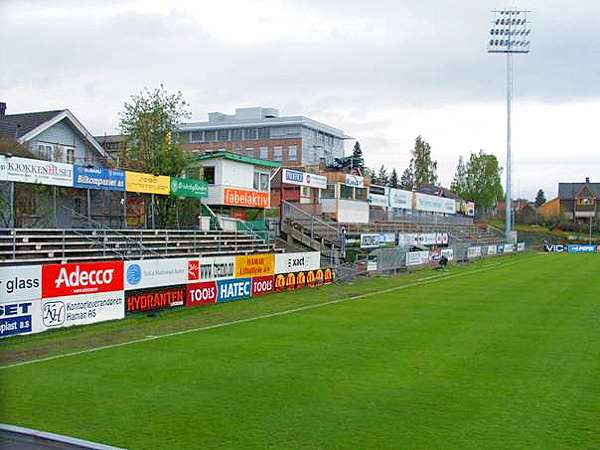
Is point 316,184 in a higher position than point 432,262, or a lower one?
higher

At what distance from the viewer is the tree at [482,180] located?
363ft

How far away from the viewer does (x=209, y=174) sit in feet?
133

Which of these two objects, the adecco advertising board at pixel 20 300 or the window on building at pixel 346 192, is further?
the window on building at pixel 346 192

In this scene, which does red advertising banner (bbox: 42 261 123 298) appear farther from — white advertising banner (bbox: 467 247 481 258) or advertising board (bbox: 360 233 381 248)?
white advertising banner (bbox: 467 247 481 258)

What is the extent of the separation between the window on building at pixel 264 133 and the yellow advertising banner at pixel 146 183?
2506 inches

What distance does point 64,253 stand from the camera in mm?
23344

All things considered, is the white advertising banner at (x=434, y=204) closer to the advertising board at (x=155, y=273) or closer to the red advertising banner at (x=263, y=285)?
the red advertising banner at (x=263, y=285)

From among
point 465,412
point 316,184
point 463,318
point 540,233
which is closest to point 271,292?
point 463,318

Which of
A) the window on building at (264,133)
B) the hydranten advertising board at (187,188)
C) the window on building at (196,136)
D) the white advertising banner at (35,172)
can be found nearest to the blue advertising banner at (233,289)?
the hydranten advertising board at (187,188)

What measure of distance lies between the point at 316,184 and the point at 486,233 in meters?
48.7

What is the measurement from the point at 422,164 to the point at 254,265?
86450 millimetres

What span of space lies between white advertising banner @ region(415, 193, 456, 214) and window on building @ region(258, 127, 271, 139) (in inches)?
1120

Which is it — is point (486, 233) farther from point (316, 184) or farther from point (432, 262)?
point (316, 184)

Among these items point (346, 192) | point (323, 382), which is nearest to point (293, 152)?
point (346, 192)
